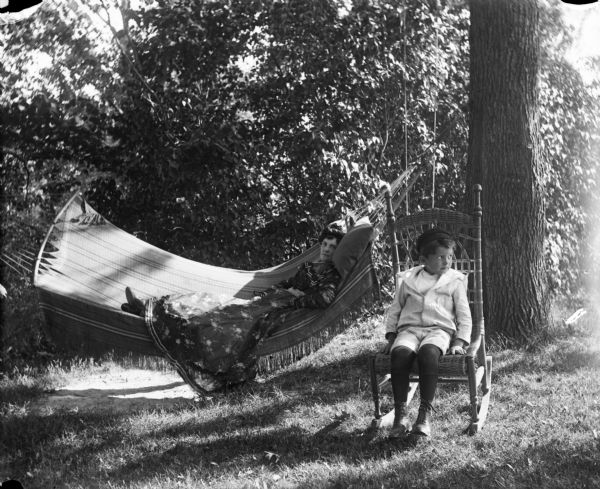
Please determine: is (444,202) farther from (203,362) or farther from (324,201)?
(203,362)

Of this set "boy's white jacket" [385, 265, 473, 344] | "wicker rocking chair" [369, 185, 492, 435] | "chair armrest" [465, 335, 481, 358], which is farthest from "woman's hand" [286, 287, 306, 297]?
"chair armrest" [465, 335, 481, 358]

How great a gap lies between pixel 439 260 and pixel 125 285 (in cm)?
203

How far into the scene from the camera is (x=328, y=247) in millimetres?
4887

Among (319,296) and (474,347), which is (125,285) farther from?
(474,347)

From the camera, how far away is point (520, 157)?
477cm

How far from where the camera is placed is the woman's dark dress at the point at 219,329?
14.0 ft

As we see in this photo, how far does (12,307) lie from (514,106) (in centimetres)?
390

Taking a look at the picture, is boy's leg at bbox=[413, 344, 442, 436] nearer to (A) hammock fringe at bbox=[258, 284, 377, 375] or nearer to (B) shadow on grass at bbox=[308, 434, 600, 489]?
(B) shadow on grass at bbox=[308, 434, 600, 489]

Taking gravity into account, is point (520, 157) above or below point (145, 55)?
below

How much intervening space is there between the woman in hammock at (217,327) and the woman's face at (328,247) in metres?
0.33

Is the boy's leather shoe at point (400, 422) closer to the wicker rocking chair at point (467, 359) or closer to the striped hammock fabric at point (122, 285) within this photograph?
the wicker rocking chair at point (467, 359)

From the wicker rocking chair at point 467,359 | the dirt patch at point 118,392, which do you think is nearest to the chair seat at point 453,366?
the wicker rocking chair at point 467,359

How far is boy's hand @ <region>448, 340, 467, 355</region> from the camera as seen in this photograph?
338 cm

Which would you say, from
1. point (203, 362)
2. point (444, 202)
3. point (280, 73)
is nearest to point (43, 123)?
point (280, 73)
